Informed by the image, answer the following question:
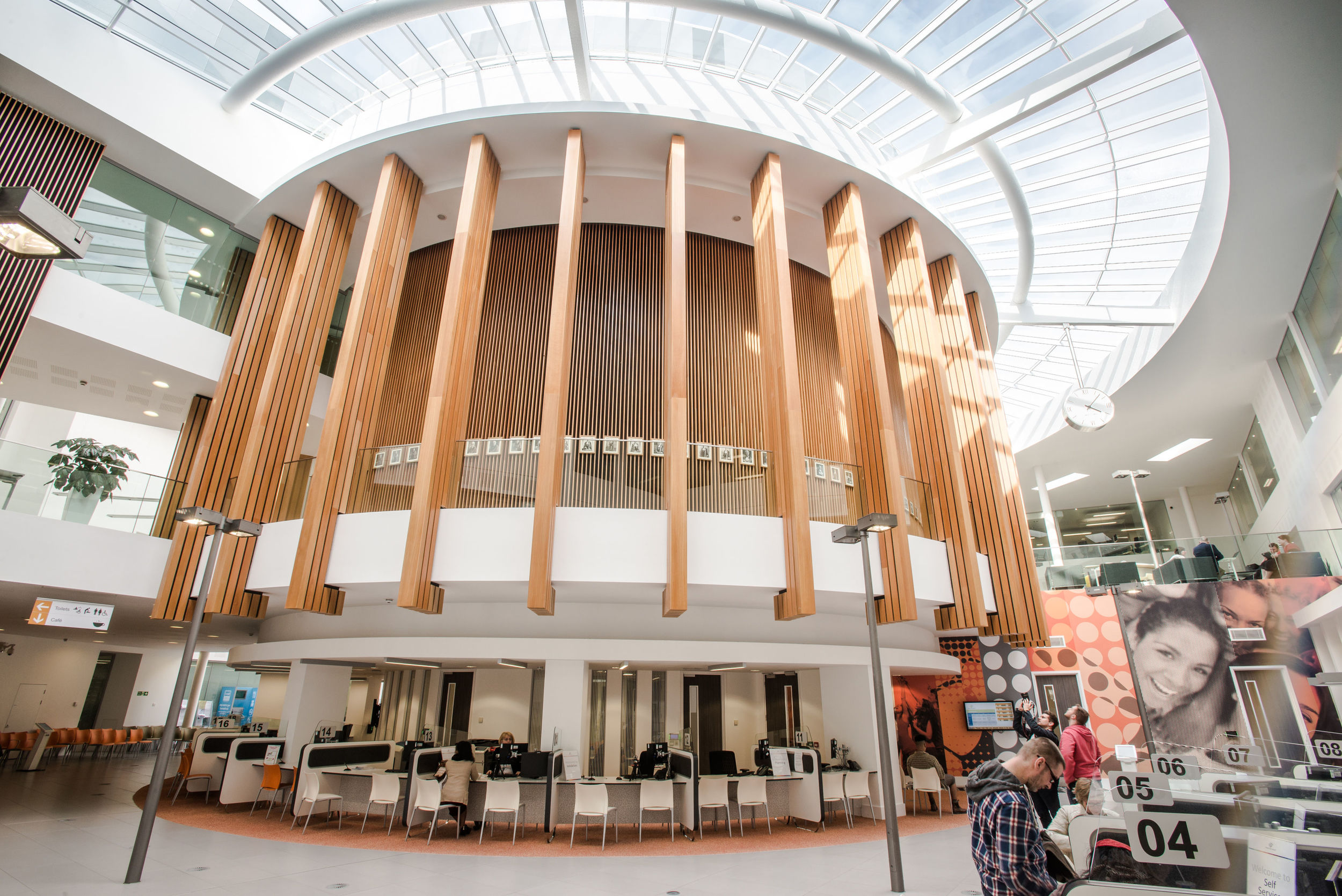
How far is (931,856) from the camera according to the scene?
8.09 meters

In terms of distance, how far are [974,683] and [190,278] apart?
18.3 m

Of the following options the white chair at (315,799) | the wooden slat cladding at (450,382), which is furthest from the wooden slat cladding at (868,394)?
the white chair at (315,799)

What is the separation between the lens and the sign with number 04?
15.9ft

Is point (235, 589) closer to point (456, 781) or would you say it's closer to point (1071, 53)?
point (456, 781)

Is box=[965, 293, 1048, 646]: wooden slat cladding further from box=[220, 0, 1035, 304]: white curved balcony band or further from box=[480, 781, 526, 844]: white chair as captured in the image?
box=[480, 781, 526, 844]: white chair

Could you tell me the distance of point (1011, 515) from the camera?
42.1ft

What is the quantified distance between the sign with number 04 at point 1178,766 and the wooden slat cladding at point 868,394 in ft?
13.0

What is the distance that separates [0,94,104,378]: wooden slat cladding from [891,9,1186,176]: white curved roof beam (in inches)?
558

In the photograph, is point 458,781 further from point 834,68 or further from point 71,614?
point 834,68

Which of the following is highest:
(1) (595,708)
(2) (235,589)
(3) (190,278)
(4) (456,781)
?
(3) (190,278)

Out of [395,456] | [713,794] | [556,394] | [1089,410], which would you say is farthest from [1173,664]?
[395,456]

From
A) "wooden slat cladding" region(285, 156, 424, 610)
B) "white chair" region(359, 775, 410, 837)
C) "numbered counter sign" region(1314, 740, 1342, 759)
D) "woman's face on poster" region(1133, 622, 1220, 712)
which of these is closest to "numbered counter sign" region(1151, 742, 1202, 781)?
"numbered counter sign" region(1314, 740, 1342, 759)

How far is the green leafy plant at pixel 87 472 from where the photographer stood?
30.3 feet

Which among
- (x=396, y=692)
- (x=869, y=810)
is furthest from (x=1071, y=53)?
(x=396, y=692)
